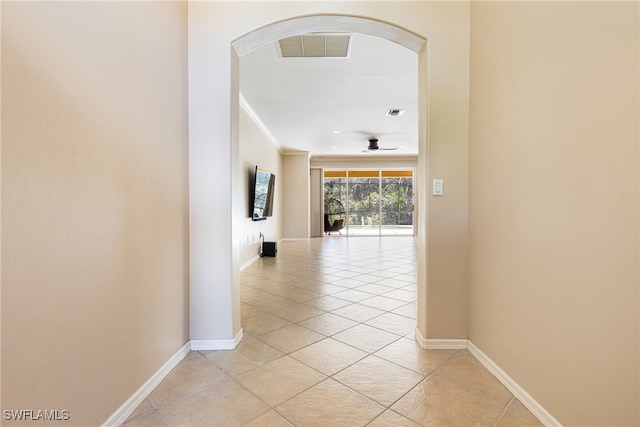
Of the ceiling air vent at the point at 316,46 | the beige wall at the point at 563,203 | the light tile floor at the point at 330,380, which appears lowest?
the light tile floor at the point at 330,380

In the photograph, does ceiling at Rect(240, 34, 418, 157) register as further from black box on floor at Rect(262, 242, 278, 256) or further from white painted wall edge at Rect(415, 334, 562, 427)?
white painted wall edge at Rect(415, 334, 562, 427)

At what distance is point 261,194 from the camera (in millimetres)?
6016

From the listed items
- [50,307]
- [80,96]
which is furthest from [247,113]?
[50,307]

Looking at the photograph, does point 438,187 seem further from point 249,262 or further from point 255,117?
point 255,117

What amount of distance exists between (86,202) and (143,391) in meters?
1.02

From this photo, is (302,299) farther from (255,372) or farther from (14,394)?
(14,394)

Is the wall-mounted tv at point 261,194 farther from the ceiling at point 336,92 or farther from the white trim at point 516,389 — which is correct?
the white trim at point 516,389

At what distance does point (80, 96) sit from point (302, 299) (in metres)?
2.62

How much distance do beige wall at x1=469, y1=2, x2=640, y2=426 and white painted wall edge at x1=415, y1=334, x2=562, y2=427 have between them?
0.04 m

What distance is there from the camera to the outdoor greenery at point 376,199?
33.3 feet

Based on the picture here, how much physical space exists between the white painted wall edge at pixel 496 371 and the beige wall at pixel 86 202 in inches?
67.9

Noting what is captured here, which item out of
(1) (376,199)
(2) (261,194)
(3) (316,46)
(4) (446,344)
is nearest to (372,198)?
(1) (376,199)

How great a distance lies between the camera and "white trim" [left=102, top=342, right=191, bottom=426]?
4.45ft

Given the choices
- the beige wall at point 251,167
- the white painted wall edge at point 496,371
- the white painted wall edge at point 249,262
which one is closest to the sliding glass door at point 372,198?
the beige wall at point 251,167
